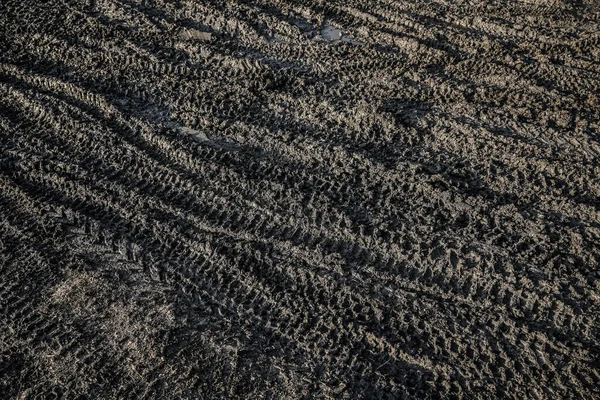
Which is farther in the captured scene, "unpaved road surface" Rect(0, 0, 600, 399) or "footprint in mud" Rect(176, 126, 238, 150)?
"footprint in mud" Rect(176, 126, 238, 150)

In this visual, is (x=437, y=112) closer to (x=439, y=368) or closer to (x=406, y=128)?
(x=406, y=128)

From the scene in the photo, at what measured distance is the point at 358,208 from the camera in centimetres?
347

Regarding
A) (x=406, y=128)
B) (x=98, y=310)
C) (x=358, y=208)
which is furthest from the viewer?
(x=406, y=128)

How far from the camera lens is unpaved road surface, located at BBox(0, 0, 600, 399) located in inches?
111

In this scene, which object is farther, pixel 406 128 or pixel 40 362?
pixel 406 128

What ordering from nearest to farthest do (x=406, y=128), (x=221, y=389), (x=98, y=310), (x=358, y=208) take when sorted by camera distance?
1. (x=221, y=389)
2. (x=98, y=310)
3. (x=358, y=208)
4. (x=406, y=128)

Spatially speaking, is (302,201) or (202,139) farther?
(202,139)

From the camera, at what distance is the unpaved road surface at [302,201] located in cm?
283

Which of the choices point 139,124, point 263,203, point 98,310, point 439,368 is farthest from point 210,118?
point 439,368

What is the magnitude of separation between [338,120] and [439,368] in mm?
2127

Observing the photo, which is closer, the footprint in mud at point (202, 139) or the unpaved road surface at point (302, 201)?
the unpaved road surface at point (302, 201)

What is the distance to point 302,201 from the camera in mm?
3518

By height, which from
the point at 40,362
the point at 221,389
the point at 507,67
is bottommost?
the point at 40,362

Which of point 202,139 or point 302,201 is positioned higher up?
point 302,201
